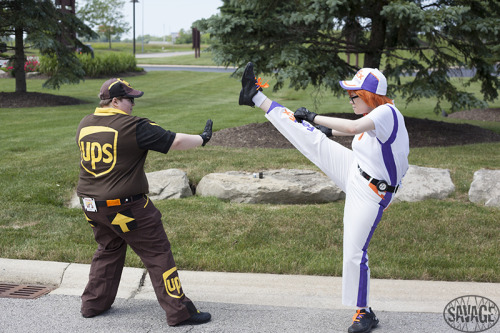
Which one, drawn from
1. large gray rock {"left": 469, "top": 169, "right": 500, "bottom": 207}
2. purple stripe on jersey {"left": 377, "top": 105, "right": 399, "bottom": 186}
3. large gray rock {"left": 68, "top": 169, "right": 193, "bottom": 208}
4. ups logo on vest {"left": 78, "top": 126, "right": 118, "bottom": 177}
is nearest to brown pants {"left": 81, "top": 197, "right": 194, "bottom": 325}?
ups logo on vest {"left": 78, "top": 126, "right": 118, "bottom": 177}

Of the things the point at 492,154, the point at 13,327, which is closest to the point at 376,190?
the point at 13,327

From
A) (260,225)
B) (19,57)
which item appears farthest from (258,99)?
(19,57)

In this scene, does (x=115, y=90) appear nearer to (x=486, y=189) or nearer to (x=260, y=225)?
(x=260, y=225)

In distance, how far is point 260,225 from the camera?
21.6 feet

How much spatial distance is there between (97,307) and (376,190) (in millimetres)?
2307

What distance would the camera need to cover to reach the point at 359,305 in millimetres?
4242

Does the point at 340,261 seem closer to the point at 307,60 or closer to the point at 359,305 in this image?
the point at 359,305

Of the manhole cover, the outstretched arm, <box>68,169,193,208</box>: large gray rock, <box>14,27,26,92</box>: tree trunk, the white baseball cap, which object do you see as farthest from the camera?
<box>14,27,26,92</box>: tree trunk

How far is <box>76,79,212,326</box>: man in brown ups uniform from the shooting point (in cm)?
417

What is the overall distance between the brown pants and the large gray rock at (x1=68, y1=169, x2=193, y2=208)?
125 inches

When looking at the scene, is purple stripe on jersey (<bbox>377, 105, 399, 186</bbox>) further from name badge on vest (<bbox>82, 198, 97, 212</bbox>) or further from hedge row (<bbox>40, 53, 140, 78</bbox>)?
hedge row (<bbox>40, 53, 140, 78</bbox>)

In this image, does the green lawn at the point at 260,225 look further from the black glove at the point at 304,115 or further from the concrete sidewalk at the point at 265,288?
the black glove at the point at 304,115

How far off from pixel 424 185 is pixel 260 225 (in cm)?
254

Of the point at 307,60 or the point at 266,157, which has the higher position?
Result: the point at 307,60
